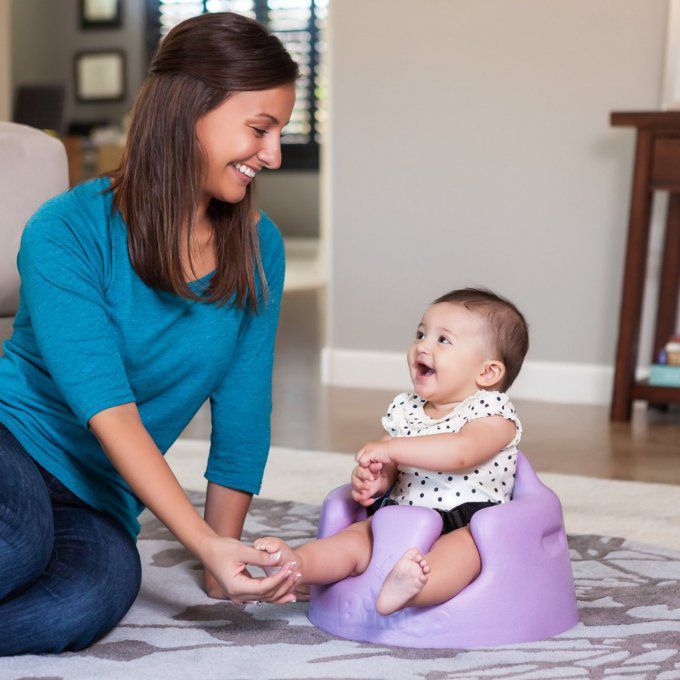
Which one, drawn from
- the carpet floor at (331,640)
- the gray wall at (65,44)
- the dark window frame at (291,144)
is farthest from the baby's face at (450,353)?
the gray wall at (65,44)

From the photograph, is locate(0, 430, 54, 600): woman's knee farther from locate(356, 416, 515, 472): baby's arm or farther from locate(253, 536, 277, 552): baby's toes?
locate(356, 416, 515, 472): baby's arm

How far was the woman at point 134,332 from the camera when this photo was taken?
1349 millimetres

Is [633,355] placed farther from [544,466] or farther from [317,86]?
[317,86]

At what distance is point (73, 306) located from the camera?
139 cm

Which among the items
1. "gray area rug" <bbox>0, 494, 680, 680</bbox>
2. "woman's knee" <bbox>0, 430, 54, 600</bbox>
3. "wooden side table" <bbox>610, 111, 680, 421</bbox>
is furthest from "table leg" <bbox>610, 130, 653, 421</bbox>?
"woman's knee" <bbox>0, 430, 54, 600</bbox>

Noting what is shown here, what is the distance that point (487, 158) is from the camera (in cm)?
348

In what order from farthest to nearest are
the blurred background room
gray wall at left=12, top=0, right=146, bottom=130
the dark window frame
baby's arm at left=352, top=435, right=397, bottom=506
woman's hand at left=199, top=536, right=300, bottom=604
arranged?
gray wall at left=12, top=0, right=146, bottom=130 → the dark window frame → the blurred background room → baby's arm at left=352, top=435, right=397, bottom=506 → woman's hand at left=199, top=536, right=300, bottom=604

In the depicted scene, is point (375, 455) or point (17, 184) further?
point (17, 184)

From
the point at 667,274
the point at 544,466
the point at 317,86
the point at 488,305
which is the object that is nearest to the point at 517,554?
the point at 488,305

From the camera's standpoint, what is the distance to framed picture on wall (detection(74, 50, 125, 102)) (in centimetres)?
938

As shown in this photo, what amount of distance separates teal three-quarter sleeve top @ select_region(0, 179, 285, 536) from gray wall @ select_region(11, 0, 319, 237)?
7.75m

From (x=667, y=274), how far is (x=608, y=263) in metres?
0.17

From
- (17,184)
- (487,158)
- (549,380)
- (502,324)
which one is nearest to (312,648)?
(502,324)

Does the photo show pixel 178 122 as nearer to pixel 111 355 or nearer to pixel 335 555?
pixel 111 355
